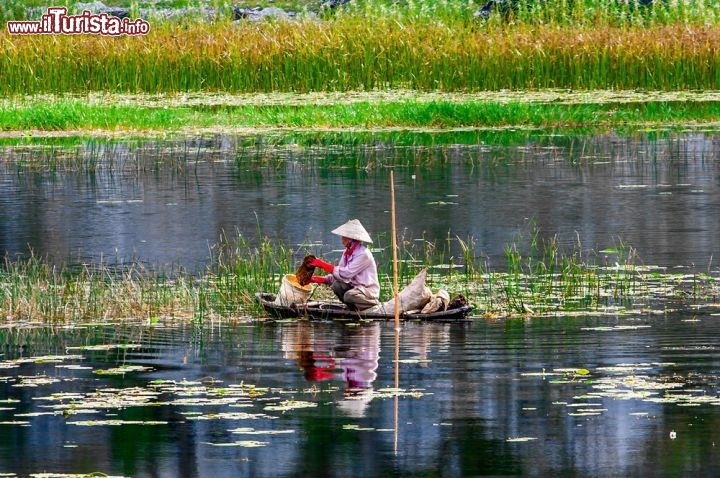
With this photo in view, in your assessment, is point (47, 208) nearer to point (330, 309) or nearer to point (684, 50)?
point (330, 309)

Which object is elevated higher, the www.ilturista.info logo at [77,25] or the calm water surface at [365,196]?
the www.ilturista.info logo at [77,25]

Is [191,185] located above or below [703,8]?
below

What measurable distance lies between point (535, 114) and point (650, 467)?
908 inches

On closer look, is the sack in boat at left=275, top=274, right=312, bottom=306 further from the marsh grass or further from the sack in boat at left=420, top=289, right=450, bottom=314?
the marsh grass

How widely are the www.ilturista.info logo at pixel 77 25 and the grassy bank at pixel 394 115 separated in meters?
5.04

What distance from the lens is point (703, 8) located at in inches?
1517

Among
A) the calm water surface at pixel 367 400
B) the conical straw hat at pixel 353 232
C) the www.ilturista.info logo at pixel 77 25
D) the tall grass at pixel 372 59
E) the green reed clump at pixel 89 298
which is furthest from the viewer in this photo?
the www.ilturista.info logo at pixel 77 25

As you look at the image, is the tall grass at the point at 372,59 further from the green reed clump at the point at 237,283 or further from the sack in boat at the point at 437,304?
the sack in boat at the point at 437,304

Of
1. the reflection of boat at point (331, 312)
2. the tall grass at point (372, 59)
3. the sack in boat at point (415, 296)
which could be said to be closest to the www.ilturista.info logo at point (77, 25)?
the tall grass at point (372, 59)

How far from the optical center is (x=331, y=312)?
1327cm

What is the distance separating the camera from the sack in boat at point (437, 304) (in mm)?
12969

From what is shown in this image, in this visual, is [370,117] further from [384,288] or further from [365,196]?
[384,288]

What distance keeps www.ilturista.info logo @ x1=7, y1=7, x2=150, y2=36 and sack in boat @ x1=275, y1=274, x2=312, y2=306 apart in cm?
2359

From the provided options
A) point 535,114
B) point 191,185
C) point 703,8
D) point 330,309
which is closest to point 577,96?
point 535,114
